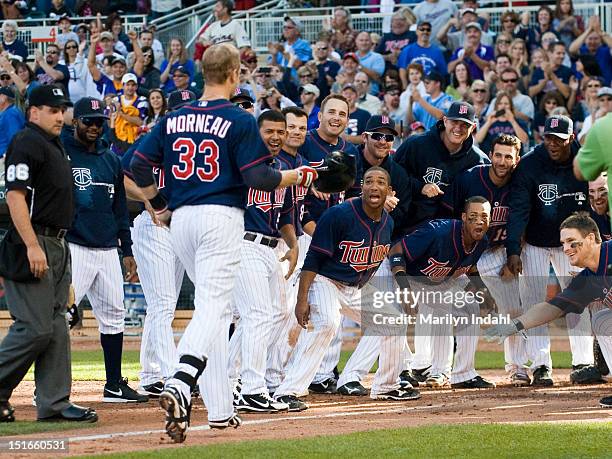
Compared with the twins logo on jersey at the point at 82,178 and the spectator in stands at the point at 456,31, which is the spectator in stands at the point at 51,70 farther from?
the twins logo on jersey at the point at 82,178

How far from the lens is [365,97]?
16250 mm

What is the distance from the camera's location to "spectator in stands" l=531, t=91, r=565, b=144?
1462cm

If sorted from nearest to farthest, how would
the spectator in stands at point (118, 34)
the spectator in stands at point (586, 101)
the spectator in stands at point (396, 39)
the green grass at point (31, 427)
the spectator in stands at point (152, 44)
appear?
the green grass at point (31, 427), the spectator in stands at point (586, 101), the spectator in stands at point (396, 39), the spectator in stands at point (152, 44), the spectator in stands at point (118, 34)

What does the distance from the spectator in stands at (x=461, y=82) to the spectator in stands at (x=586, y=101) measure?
1.50 m

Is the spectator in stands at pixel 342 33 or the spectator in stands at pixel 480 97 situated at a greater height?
the spectator in stands at pixel 342 33

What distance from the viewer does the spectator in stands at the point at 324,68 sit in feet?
55.8

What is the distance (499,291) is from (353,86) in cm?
645

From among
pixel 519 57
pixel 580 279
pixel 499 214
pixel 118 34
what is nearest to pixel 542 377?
pixel 499 214

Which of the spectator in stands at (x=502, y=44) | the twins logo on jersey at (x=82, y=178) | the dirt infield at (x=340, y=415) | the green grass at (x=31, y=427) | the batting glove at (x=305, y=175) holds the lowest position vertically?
the dirt infield at (x=340, y=415)

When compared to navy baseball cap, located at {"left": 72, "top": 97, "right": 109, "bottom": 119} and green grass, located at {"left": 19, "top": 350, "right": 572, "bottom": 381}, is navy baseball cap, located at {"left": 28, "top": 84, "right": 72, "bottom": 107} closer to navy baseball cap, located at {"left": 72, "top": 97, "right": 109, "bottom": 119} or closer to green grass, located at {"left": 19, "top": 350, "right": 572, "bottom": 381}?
navy baseball cap, located at {"left": 72, "top": 97, "right": 109, "bottom": 119}

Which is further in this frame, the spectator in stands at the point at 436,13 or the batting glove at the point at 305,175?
the spectator in stands at the point at 436,13

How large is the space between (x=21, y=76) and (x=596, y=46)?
28.1ft

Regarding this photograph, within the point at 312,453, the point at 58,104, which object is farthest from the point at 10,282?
the point at 312,453

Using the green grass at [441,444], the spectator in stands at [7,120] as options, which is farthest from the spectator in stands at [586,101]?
the green grass at [441,444]
